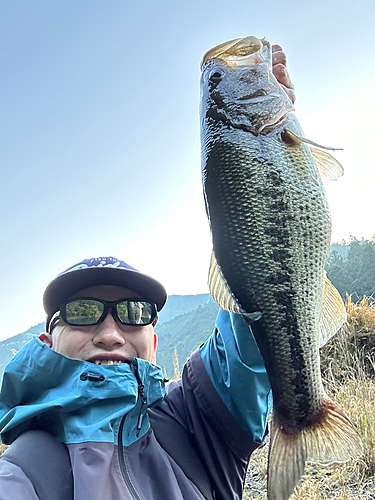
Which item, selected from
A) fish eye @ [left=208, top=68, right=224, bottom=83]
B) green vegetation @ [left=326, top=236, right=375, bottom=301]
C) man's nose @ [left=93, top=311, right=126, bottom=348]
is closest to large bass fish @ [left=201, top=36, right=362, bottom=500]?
fish eye @ [left=208, top=68, right=224, bottom=83]

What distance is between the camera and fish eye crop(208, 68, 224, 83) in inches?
58.2

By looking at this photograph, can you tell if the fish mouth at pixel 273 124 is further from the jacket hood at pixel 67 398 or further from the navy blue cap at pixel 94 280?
the jacket hood at pixel 67 398

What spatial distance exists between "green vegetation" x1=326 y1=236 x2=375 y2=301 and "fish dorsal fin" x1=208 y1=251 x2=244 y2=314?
9.09m

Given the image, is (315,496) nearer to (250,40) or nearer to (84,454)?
(84,454)

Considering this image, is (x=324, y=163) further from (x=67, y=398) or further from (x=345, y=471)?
(x=345, y=471)

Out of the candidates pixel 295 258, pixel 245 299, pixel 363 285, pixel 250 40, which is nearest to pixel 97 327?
pixel 245 299

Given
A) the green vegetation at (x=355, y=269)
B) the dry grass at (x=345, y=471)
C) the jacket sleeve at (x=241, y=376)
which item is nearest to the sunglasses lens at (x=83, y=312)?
the jacket sleeve at (x=241, y=376)

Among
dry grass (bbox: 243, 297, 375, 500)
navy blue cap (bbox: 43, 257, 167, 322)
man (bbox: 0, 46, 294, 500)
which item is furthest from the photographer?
dry grass (bbox: 243, 297, 375, 500)

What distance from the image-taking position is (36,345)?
1.85 m

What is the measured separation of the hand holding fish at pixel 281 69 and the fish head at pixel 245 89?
0.11 meters

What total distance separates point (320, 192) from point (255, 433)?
1.21m

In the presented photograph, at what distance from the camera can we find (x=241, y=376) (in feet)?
5.69

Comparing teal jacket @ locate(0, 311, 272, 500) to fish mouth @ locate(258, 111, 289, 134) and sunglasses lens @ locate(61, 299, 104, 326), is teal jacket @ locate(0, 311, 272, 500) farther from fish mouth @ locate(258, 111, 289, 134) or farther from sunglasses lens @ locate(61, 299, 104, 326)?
fish mouth @ locate(258, 111, 289, 134)

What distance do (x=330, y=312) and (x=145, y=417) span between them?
3.57 feet
